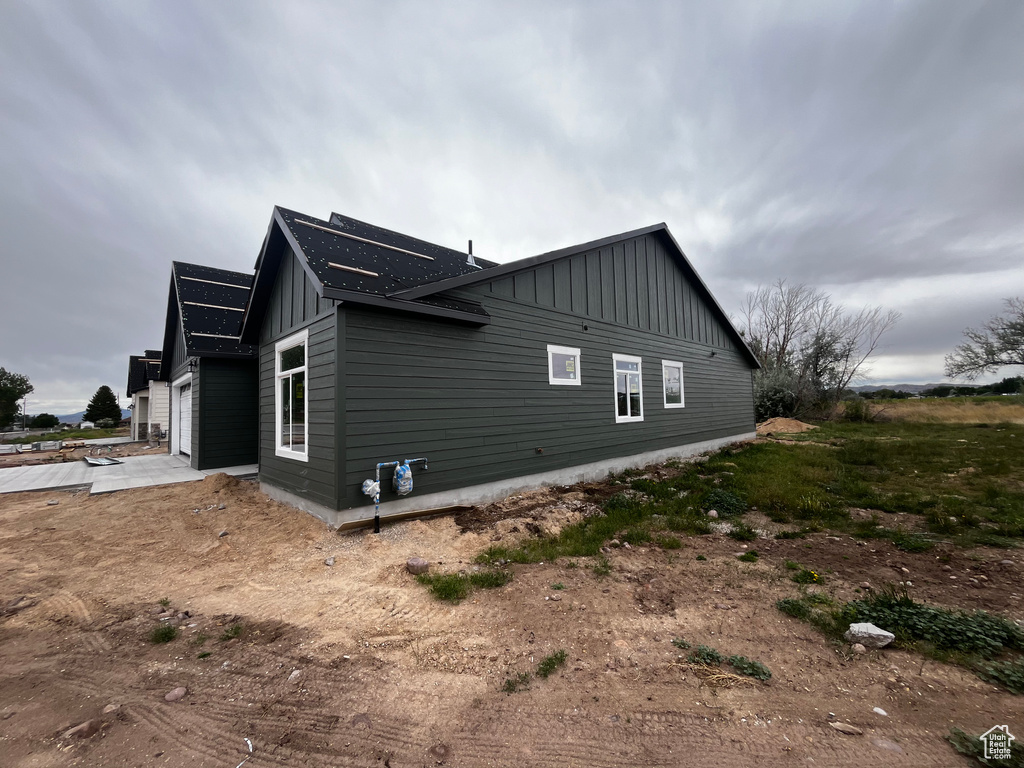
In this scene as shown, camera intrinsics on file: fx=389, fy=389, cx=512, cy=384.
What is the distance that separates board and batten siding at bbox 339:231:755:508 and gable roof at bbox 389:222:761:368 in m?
0.23

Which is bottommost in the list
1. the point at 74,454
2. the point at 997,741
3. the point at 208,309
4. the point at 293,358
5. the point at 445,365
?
the point at 74,454

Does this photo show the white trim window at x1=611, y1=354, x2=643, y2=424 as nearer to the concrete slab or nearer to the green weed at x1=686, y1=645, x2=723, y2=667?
the green weed at x1=686, y1=645, x2=723, y2=667

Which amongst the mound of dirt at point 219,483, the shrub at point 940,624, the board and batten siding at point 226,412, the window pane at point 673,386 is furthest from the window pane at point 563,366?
the board and batten siding at point 226,412

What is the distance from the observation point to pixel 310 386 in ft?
19.5

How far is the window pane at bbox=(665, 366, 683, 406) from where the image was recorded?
11.4m

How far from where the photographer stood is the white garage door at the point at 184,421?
1156 cm

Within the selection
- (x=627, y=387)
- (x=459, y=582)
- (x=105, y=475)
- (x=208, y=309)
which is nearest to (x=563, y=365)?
(x=627, y=387)

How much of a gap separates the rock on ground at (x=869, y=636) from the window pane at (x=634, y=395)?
7.30 metres

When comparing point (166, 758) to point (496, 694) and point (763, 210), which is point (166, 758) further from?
point (763, 210)

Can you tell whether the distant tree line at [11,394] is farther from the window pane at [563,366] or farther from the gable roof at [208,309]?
the window pane at [563,366]

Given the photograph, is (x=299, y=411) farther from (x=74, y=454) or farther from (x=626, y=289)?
(x=74, y=454)

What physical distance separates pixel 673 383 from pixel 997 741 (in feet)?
34.1

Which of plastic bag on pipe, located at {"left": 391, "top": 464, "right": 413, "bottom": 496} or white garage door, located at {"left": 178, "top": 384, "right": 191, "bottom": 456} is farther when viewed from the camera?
white garage door, located at {"left": 178, "top": 384, "right": 191, "bottom": 456}

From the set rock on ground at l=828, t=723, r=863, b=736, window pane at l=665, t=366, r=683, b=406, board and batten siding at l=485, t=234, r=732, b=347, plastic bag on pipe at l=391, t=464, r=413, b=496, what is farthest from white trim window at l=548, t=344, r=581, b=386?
rock on ground at l=828, t=723, r=863, b=736
